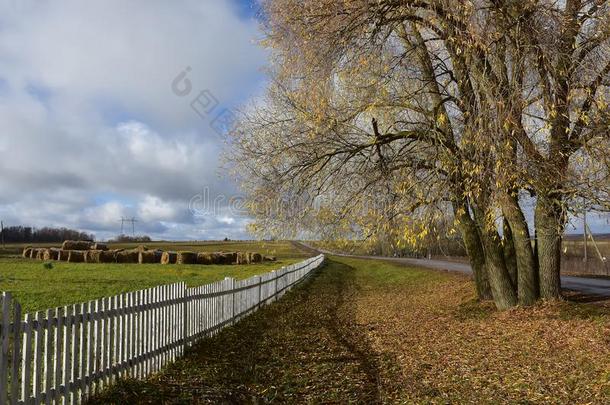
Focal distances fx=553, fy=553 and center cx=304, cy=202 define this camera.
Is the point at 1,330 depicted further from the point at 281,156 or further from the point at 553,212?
the point at 553,212

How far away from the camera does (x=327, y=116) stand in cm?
1242

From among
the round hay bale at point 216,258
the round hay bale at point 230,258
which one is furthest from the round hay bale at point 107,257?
the round hay bale at point 230,258

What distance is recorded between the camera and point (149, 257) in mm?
53375

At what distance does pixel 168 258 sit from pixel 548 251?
4319 centimetres

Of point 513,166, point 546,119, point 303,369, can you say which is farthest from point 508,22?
point 303,369

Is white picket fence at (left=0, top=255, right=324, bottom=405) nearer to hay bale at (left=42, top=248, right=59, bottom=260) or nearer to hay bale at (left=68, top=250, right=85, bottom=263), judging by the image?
hay bale at (left=68, top=250, right=85, bottom=263)

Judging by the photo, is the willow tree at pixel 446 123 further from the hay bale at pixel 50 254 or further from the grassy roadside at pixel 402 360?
the hay bale at pixel 50 254

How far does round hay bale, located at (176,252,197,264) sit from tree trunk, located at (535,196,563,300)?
42.7m

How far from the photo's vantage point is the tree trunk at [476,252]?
15.1 metres

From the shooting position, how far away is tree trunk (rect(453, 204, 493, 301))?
593 inches

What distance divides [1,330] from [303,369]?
4.92 m

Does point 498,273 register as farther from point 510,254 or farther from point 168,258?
point 168,258

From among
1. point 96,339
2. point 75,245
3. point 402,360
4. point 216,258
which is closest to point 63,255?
point 75,245

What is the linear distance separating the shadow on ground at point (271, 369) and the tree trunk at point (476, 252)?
13.0 feet
